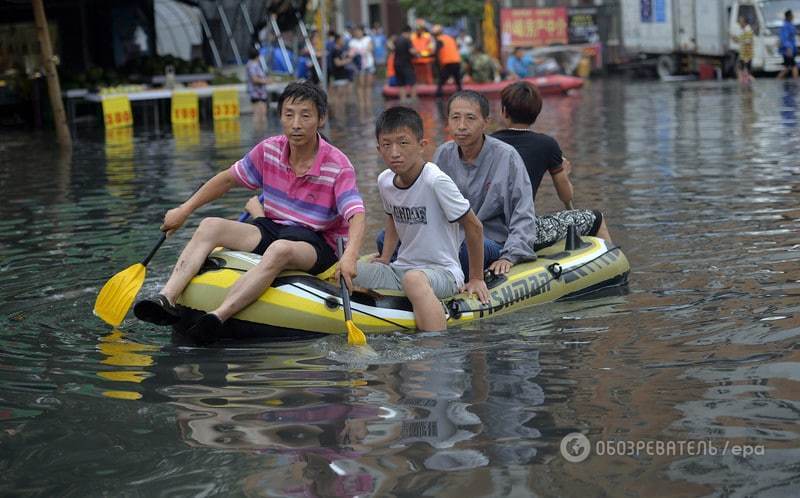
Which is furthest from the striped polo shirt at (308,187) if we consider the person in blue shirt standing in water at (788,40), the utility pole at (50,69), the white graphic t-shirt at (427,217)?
the person in blue shirt standing in water at (788,40)

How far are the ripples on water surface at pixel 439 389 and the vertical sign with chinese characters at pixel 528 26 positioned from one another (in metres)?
30.1

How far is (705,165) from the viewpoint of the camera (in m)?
14.2

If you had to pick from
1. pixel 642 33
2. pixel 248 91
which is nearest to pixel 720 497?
pixel 248 91

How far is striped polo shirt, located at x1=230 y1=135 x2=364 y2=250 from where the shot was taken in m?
7.07

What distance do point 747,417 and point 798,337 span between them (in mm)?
1398

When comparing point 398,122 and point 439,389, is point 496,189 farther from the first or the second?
point 439,389

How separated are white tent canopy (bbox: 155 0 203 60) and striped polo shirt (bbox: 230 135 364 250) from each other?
21.7m

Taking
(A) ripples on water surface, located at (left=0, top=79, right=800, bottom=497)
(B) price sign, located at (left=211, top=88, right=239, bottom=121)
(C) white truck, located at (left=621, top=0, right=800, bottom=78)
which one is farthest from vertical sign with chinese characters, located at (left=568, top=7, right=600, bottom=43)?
(A) ripples on water surface, located at (left=0, top=79, right=800, bottom=497)

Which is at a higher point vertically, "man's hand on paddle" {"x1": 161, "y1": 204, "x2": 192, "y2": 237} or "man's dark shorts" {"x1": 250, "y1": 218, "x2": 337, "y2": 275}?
"man's hand on paddle" {"x1": 161, "y1": 204, "x2": 192, "y2": 237}

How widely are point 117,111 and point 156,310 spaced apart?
737 inches

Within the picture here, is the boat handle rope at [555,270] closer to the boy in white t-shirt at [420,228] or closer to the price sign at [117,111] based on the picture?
the boy in white t-shirt at [420,228]

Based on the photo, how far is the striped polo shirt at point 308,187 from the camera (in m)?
7.07

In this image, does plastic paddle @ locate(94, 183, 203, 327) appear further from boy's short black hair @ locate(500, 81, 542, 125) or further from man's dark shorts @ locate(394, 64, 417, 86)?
man's dark shorts @ locate(394, 64, 417, 86)

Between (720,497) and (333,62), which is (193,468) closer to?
(720,497)
